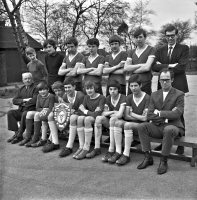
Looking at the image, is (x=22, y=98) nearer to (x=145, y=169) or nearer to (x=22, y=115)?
(x=22, y=115)

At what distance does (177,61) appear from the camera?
453 cm

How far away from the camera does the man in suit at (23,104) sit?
227 inches

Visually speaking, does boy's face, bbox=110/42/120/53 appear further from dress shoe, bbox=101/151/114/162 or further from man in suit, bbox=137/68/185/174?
dress shoe, bbox=101/151/114/162

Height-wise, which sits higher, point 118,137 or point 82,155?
point 118,137

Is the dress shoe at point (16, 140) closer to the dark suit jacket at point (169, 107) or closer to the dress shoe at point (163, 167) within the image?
the dark suit jacket at point (169, 107)

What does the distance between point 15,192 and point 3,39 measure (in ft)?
69.7

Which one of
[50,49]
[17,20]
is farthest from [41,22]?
[50,49]

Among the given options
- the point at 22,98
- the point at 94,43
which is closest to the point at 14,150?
the point at 22,98

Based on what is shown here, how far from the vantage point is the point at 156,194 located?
329 centimetres

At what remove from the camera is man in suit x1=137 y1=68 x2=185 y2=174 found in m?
4.10

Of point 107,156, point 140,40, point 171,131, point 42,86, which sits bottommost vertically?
point 107,156

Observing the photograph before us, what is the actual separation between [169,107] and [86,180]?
1504 millimetres

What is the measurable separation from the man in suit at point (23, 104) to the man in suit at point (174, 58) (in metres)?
2.47

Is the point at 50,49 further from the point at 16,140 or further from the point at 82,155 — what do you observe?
the point at 82,155
